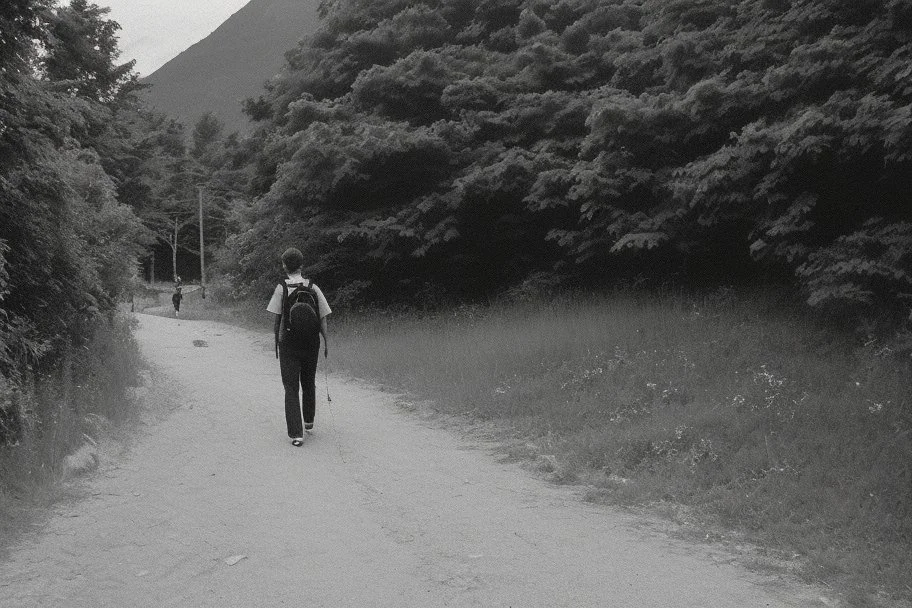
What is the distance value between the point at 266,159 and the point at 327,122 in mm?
6559

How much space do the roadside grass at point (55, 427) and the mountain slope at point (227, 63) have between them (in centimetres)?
11705

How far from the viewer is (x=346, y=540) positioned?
4988mm

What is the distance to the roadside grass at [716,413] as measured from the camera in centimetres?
504

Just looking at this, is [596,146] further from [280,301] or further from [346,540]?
[346,540]

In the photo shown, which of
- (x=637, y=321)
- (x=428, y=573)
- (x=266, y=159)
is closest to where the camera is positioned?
(x=428, y=573)

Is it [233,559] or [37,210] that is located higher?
[37,210]

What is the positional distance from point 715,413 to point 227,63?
18831cm

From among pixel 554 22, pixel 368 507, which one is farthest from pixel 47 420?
pixel 554 22

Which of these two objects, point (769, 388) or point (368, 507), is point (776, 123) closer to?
point (769, 388)

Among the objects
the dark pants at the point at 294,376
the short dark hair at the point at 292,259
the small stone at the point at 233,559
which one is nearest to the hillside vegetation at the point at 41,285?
the small stone at the point at 233,559

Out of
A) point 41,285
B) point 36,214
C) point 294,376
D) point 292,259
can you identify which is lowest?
point 294,376

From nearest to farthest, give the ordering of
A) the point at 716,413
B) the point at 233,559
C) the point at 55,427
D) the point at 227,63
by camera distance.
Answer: the point at 233,559
the point at 55,427
the point at 716,413
the point at 227,63

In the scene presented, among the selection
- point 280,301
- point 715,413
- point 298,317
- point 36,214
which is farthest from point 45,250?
point 715,413

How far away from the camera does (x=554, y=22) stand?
18234 millimetres
